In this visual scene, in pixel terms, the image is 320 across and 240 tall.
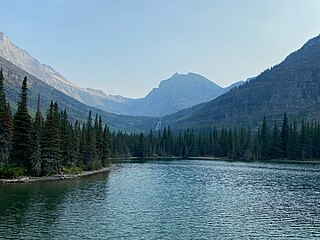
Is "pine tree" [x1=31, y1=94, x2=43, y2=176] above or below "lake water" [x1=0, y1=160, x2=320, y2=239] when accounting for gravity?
above

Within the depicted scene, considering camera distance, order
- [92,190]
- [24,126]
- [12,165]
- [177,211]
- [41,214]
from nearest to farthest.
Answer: [41,214] < [177,211] < [92,190] < [12,165] < [24,126]

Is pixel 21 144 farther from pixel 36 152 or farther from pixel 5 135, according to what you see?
pixel 5 135

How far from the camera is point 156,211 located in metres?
68.5

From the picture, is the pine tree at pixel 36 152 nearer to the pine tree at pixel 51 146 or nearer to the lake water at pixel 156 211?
the pine tree at pixel 51 146

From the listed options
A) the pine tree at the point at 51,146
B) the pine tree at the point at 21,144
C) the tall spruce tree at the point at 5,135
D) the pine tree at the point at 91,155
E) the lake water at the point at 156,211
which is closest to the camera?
the lake water at the point at 156,211

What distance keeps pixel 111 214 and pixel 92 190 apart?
28986 millimetres

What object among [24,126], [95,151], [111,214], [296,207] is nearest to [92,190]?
[111,214]

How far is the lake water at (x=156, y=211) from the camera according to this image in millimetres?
53312

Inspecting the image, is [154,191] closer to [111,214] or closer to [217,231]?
[111,214]

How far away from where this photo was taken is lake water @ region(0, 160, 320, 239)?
Result: 53.3m

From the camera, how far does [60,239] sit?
48125mm

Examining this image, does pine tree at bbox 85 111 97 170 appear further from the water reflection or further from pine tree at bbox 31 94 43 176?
the water reflection

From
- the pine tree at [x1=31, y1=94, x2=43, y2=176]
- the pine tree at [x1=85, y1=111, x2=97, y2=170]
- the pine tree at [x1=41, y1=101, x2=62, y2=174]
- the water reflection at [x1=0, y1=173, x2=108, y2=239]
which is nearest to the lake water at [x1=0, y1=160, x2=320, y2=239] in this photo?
the water reflection at [x1=0, y1=173, x2=108, y2=239]

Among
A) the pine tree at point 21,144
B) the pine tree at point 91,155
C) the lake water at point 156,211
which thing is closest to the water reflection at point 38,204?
the lake water at point 156,211
